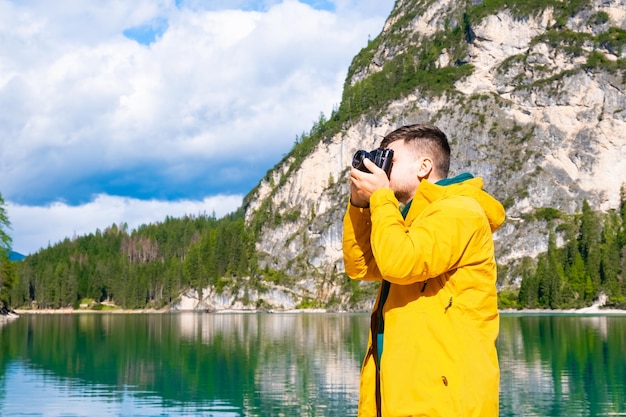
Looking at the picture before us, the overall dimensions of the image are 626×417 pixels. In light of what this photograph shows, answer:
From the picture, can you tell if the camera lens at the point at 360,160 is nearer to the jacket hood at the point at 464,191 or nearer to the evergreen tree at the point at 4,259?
the jacket hood at the point at 464,191

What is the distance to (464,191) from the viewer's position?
4148 mm

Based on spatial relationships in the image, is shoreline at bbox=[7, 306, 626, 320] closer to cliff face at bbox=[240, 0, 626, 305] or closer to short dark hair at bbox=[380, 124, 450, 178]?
cliff face at bbox=[240, 0, 626, 305]

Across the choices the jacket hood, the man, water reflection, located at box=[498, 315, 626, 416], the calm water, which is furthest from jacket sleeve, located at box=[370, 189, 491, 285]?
water reflection, located at box=[498, 315, 626, 416]

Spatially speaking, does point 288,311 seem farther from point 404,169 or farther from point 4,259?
point 404,169

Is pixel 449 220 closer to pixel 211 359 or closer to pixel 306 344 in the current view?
pixel 211 359

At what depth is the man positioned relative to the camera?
3811 millimetres

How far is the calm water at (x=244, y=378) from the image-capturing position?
28.3 meters

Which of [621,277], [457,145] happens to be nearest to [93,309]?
[457,145]

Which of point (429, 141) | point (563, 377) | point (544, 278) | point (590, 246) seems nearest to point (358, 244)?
point (429, 141)

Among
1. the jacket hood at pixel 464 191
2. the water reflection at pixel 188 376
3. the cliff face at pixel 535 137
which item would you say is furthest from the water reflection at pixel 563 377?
the cliff face at pixel 535 137

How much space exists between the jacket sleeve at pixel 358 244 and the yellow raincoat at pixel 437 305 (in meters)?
0.51

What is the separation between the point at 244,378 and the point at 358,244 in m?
33.3

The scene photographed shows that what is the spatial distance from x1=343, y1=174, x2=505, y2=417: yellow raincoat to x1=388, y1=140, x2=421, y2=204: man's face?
0.79ft

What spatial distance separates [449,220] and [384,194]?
0.43 meters
